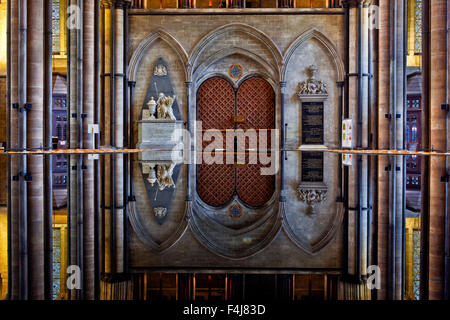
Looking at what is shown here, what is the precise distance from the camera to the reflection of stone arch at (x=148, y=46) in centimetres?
1973

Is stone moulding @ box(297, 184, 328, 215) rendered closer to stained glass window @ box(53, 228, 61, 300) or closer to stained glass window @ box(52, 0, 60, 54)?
stained glass window @ box(53, 228, 61, 300)

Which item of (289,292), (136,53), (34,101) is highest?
(136,53)

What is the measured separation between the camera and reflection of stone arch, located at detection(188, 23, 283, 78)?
64.5 feet

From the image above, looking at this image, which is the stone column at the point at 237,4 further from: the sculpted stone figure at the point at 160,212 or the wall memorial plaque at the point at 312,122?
the sculpted stone figure at the point at 160,212

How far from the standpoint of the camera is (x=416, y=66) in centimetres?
2259

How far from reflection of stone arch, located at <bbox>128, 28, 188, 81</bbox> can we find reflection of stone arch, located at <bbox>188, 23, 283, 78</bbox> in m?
0.41

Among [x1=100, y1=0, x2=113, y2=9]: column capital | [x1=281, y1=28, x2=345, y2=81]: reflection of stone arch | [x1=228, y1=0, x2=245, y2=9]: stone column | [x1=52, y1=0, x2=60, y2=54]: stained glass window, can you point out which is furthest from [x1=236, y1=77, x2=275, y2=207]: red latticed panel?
[x1=52, y1=0, x2=60, y2=54]: stained glass window

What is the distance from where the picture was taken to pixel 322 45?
19.8 meters

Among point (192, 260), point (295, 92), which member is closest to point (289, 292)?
point (192, 260)

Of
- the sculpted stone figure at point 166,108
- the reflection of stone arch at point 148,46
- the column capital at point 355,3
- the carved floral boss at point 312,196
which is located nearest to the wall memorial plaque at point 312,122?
the column capital at point 355,3

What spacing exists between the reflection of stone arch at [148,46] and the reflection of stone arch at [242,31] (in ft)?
1.36

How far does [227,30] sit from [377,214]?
667 inches

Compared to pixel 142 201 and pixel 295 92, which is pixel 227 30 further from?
pixel 142 201

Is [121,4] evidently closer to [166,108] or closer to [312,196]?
[166,108]
